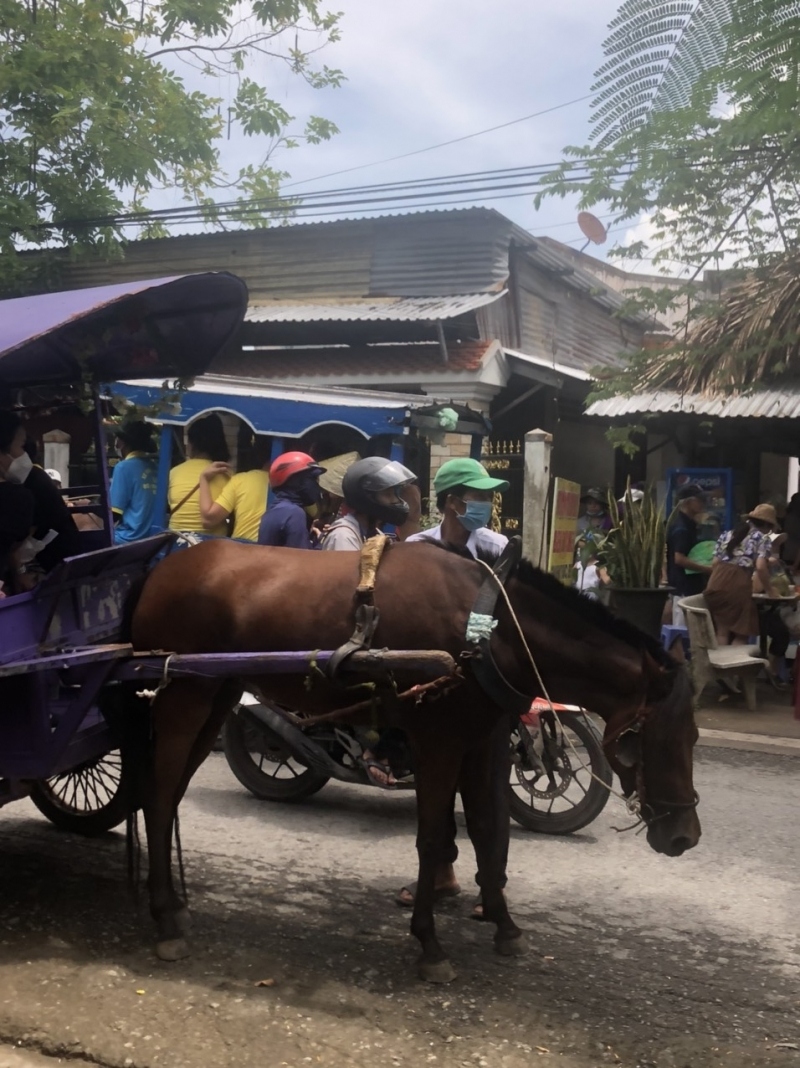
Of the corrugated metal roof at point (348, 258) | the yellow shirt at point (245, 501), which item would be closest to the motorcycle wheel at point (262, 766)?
the yellow shirt at point (245, 501)

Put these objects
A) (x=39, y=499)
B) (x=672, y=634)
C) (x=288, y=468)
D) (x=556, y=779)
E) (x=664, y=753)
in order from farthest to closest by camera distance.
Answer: (x=672, y=634) < (x=288, y=468) < (x=556, y=779) < (x=39, y=499) < (x=664, y=753)

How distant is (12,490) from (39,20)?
441 inches

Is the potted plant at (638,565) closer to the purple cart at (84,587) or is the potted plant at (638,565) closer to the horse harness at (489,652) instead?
the purple cart at (84,587)

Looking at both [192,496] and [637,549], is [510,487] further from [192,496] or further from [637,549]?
[192,496]

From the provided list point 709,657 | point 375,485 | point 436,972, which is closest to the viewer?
point 436,972

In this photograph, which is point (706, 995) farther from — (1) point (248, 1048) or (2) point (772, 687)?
(2) point (772, 687)

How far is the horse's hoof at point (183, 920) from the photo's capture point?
151 inches

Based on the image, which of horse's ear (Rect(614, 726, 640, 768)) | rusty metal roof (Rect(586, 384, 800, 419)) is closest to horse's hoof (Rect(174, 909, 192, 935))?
horse's ear (Rect(614, 726, 640, 768))

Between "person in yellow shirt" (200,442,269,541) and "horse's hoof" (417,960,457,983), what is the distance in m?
3.74

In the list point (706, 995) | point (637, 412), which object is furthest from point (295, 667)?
point (637, 412)

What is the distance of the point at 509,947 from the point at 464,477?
1.93m

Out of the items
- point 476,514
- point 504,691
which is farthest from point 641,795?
point 476,514

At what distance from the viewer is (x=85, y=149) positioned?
1357 centimetres

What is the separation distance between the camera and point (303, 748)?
5.20 m
